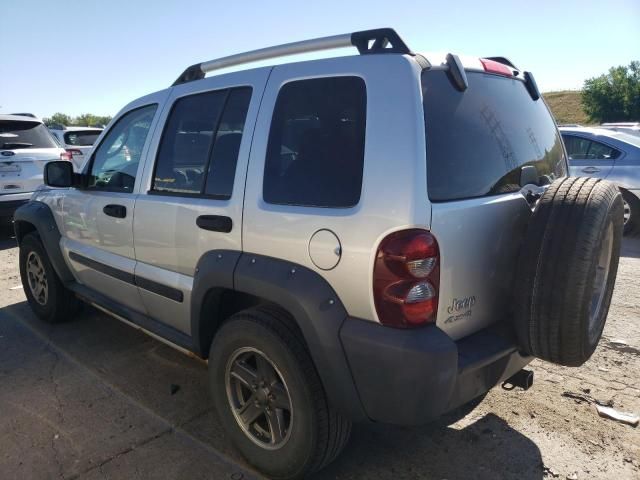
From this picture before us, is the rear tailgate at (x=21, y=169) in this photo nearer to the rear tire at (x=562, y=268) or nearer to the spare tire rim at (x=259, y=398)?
the spare tire rim at (x=259, y=398)

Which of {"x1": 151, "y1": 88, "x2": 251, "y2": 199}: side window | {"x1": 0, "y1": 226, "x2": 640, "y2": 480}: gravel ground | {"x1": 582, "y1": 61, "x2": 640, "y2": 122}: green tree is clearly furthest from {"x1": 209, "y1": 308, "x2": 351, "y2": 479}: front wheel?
{"x1": 582, "y1": 61, "x2": 640, "y2": 122}: green tree

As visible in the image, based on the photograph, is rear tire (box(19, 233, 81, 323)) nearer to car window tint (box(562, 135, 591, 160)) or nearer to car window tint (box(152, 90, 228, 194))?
car window tint (box(152, 90, 228, 194))

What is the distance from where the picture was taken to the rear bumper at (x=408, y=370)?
1.92m

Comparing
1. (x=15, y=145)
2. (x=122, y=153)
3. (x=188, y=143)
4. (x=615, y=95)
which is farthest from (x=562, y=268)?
(x=615, y=95)

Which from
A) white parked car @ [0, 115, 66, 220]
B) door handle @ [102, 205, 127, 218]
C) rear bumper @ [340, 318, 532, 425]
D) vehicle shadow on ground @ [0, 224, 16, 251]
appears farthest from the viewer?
vehicle shadow on ground @ [0, 224, 16, 251]

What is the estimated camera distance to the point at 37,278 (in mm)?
4613

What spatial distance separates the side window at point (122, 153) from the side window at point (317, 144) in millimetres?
1275

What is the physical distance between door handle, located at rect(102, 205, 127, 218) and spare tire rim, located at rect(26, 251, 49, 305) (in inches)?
55.6

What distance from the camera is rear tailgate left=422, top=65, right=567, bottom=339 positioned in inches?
80.7

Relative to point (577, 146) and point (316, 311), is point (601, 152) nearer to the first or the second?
point (577, 146)

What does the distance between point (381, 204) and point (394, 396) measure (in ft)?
2.43

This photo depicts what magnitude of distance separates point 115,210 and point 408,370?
2.33 m

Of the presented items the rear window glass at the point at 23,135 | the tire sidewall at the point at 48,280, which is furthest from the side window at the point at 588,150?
the rear window glass at the point at 23,135

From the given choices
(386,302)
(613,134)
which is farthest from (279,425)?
(613,134)
